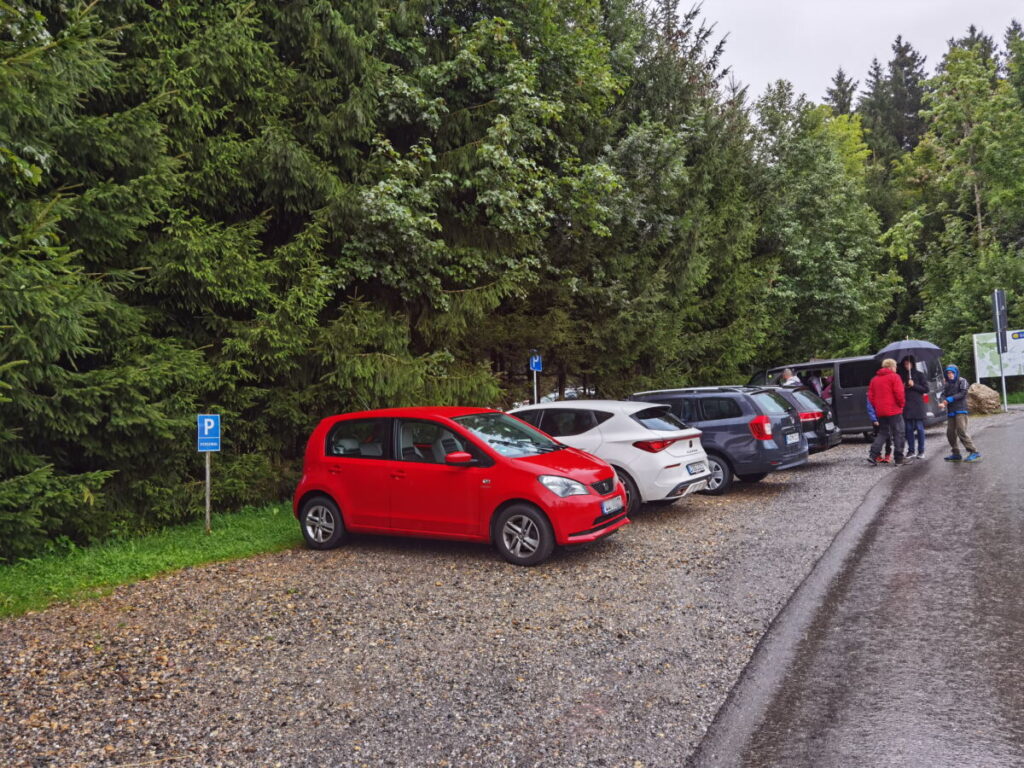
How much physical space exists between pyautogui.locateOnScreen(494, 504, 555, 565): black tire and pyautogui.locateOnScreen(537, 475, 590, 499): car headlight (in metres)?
0.27

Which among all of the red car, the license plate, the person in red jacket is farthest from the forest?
the person in red jacket

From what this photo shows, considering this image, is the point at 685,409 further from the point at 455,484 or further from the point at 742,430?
the point at 455,484

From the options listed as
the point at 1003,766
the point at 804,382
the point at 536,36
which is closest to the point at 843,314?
the point at 804,382

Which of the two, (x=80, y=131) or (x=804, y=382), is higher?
(x=80, y=131)

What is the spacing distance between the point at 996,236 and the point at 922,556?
127 feet

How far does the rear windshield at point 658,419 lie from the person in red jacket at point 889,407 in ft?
17.5

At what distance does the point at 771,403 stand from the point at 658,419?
287 centimetres

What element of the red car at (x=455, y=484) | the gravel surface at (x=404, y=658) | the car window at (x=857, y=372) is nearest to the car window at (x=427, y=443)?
the red car at (x=455, y=484)

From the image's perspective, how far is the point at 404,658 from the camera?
4.93 meters

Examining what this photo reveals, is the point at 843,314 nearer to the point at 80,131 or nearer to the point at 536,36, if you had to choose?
the point at 536,36

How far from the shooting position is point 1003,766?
10.6ft

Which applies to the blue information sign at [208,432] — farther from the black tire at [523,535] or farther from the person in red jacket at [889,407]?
the person in red jacket at [889,407]

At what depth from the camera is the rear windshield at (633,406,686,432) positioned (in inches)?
380

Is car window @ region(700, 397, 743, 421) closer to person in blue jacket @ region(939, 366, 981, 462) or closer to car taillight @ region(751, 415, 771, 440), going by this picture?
car taillight @ region(751, 415, 771, 440)
